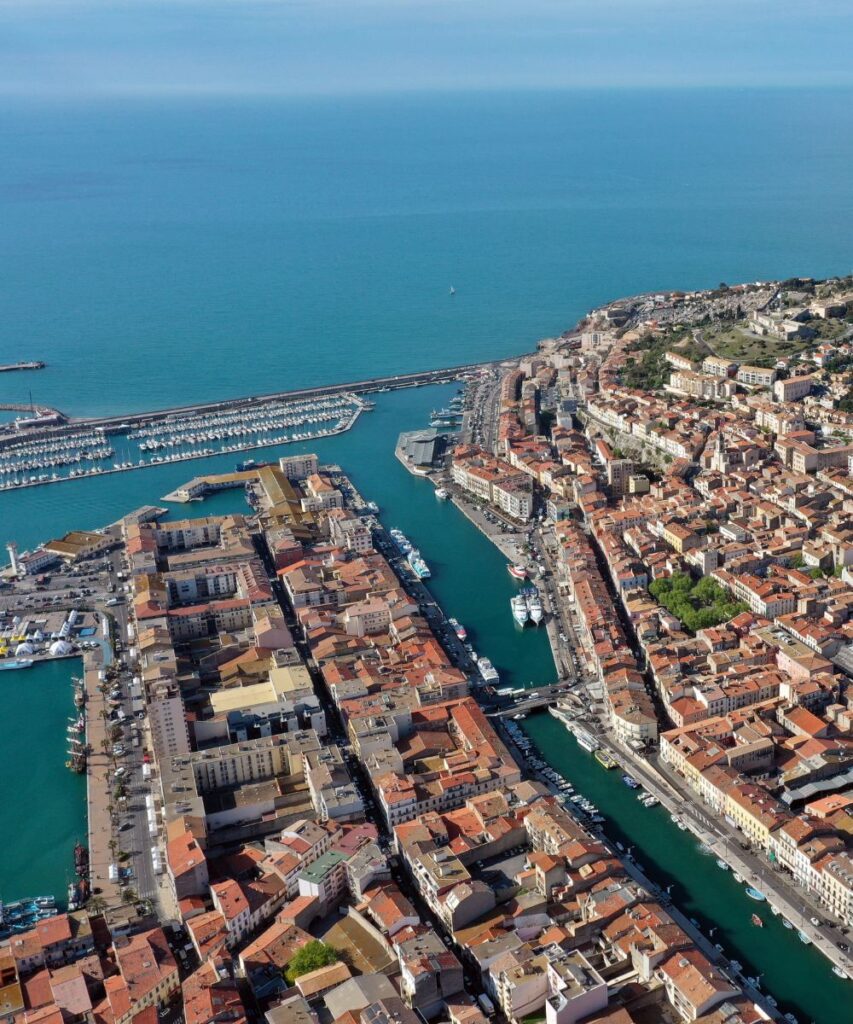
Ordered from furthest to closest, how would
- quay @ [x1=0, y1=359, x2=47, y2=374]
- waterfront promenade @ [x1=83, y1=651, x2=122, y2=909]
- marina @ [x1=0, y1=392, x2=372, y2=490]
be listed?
quay @ [x1=0, y1=359, x2=47, y2=374]
marina @ [x1=0, y1=392, x2=372, y2=490]
waterfront promenade @ [x1=83, y1=651, x2=122, y2=909]

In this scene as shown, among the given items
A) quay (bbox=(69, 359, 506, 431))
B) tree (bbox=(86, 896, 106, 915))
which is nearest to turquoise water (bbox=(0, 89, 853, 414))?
quay (bbox=(69, 359, 506, 431))

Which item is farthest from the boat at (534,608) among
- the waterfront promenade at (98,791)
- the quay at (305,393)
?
the quay at (305,393)

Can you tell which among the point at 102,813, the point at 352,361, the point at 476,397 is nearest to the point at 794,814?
the point at 102,813

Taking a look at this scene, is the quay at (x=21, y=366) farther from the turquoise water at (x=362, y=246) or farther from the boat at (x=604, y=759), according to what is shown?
the boat at (x=604, y=759)

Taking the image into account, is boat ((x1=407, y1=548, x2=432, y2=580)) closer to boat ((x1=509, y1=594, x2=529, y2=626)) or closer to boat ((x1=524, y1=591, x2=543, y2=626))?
boat ((x1=509, y1=594, x2=529, y2=626))

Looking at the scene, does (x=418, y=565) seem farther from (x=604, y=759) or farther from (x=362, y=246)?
(x=362, y=246)

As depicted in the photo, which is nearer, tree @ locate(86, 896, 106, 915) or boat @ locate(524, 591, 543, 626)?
tree @ locate(86, 896, 106, 915)
